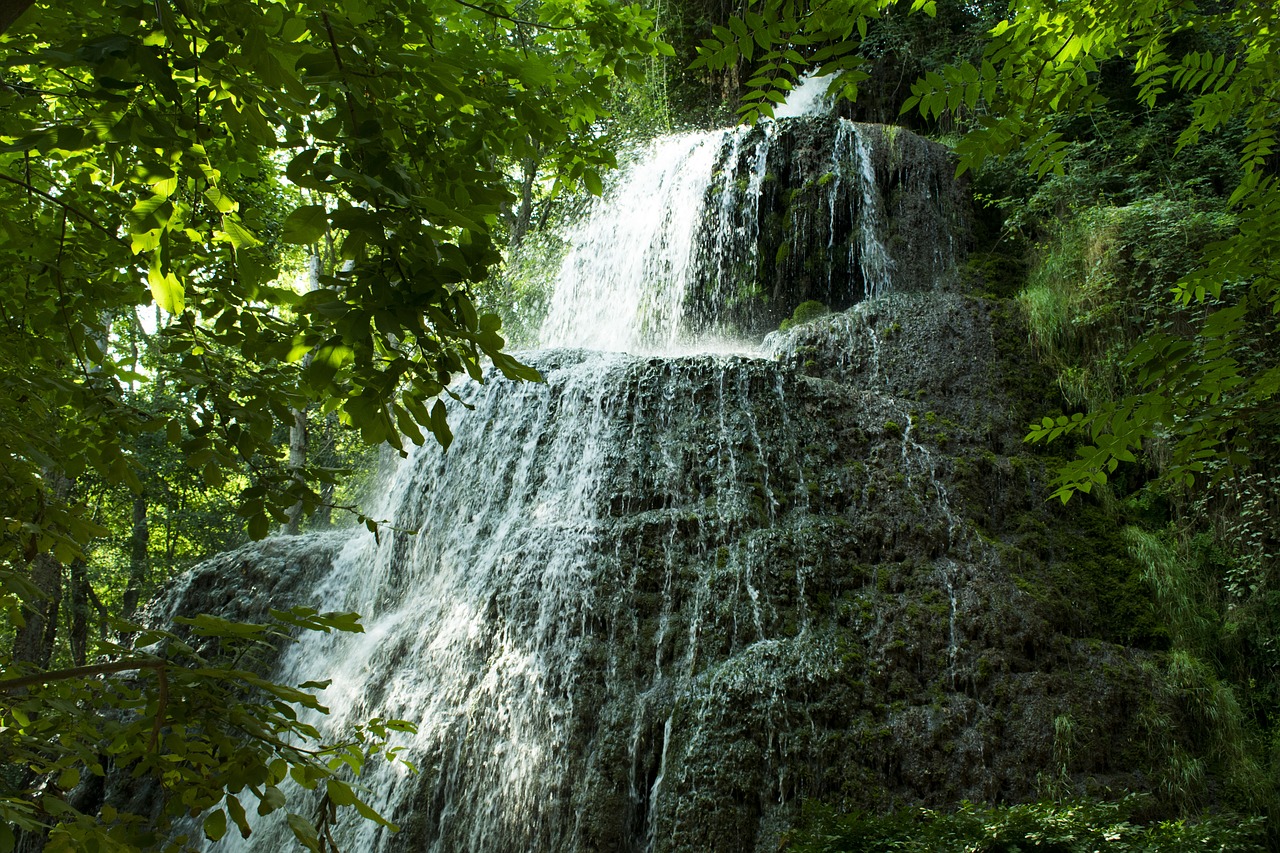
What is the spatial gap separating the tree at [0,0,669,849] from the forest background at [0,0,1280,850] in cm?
1

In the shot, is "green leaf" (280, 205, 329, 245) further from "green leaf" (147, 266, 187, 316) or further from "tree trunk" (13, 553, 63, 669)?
Answer: "tree trunk" (13, 553, 63, 669)

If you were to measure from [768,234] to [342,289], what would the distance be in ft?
32.9

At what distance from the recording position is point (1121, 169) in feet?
34.1

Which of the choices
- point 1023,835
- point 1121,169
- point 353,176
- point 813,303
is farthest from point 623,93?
point 353,176

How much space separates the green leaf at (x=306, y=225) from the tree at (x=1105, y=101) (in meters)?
1.80

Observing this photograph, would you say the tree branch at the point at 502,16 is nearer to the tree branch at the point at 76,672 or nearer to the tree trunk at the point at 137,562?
the tree branch at the point at 76,672

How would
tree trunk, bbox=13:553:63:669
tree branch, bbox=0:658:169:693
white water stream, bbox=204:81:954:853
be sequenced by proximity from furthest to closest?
tree trunk, bbox=13:553:63:669 < white water stream, bbox=204:81:954:853 < tree branch, bbox=0:658:169:693

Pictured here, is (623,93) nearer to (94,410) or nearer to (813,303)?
(813,303)

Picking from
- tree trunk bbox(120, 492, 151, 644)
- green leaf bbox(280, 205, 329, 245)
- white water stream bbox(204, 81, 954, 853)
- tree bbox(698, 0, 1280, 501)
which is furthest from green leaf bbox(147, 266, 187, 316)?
tree trunk bbox(120, 492, 151, 644)

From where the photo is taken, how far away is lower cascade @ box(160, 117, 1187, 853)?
17.8 ft

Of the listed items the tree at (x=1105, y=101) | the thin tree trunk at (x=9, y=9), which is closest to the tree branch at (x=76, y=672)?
the thin tree trunk at (x=9, y=9)

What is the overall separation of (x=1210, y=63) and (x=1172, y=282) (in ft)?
17.2

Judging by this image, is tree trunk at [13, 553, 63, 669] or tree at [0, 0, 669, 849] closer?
tree at [0, 0, 669, 849]

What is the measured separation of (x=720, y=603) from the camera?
6.25 m
